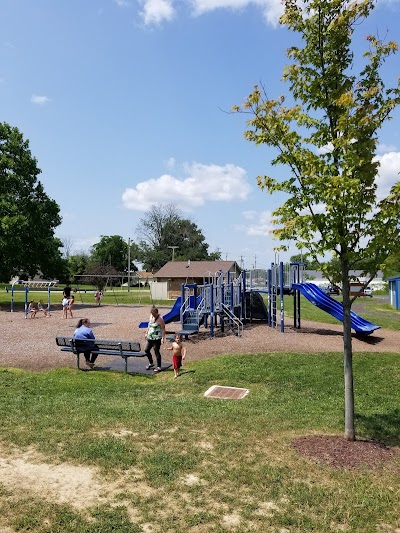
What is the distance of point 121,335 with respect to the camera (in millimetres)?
18438

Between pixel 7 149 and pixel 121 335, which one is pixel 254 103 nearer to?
pixel 121 335

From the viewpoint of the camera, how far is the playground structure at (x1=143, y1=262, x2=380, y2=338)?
59.2 ft

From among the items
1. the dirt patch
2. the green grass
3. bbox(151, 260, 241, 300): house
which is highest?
bbox(151, 260, 241, 300): house

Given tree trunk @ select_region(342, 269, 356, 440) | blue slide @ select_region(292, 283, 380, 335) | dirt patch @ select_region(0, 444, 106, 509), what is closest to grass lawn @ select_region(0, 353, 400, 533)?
dirt patch @ select_region(0, 444, 106, 509)

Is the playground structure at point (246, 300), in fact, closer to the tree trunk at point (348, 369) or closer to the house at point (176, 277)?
the tree trunk at point (348, 369)

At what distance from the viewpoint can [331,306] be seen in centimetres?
1883

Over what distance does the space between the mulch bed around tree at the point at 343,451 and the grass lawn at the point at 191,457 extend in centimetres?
15

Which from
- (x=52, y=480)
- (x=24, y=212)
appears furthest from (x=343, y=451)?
(x=24, y=212)

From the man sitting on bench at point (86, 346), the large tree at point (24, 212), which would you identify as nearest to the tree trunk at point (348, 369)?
the man sitting on bench at point (86, 346)

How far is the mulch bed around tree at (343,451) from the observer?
5607mm

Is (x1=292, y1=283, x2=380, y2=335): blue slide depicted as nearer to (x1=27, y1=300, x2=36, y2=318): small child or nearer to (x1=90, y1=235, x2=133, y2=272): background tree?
(x1=27, y1=300, x2=36, y2=318): small child

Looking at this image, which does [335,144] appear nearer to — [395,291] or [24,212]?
[24,212]

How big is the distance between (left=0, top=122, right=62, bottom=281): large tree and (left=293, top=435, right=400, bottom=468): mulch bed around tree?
29.8 m

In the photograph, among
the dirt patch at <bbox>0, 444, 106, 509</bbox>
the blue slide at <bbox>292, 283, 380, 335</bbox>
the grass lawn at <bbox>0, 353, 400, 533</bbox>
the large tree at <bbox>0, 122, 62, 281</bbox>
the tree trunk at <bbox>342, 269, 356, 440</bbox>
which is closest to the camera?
the grass lawn at <bbox>0, 353, 400, 533</bbox>
